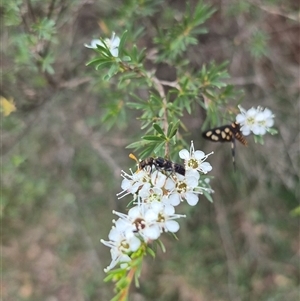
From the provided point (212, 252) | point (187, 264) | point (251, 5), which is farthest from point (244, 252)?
point (251, 5)

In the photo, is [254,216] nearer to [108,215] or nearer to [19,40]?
[108,215]

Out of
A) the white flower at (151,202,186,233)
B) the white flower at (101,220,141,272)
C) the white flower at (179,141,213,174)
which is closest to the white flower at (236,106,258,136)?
the white flower at (179,141,213,174)

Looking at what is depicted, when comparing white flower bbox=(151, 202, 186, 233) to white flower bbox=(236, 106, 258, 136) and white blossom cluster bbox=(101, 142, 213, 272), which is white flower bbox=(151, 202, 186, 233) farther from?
white flower bbox=(236, 106, 258, 136)

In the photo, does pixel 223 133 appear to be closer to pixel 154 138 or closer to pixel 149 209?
pixel 154 138

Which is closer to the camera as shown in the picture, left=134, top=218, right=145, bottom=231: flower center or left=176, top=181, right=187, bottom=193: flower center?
left=134, top=218, right=145, bottom=231: flower center

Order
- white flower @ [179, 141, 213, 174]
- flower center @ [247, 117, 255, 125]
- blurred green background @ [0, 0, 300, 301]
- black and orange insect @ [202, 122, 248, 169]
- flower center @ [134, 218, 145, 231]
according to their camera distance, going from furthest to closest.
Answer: blurred green background @ [0, 0, 300, 301]
flower center @ [247, 117, 255, 125]
black and orange insect @ [202, 122, 248, 169]
white flower @ [179, 141, 213, 174]
flower center @ [134, 218, 145, 231]

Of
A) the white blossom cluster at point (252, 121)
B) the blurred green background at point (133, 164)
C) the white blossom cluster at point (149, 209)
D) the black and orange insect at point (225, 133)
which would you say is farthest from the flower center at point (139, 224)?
the blurred green background at point (133, 164)

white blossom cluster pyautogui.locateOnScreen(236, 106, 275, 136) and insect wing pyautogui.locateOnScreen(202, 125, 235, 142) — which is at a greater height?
white blossom cluster pyautogui.locateOnScreen(236, 106, 275, 136)
